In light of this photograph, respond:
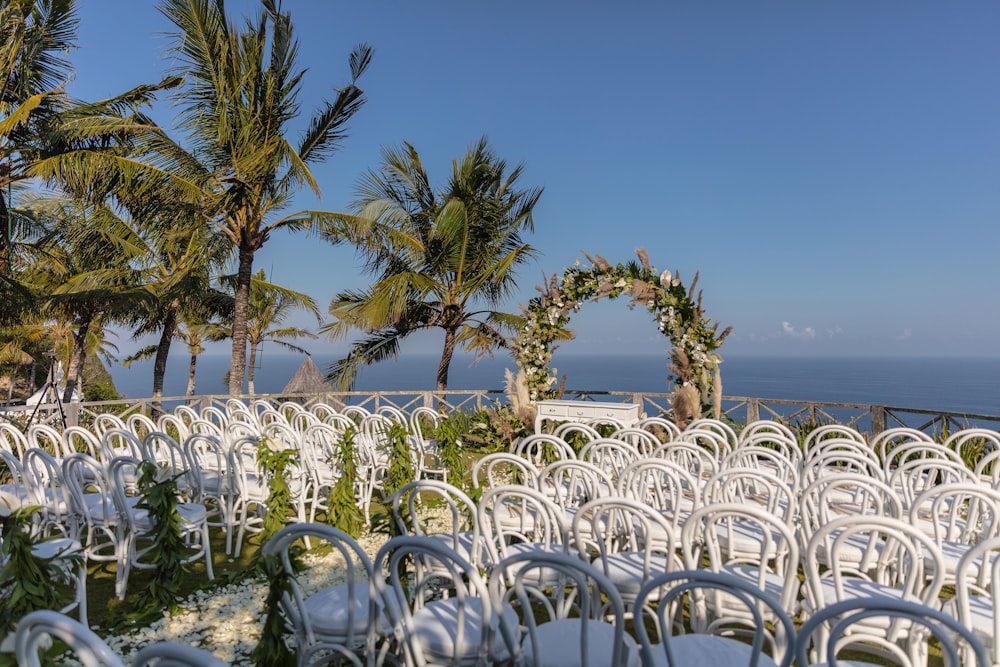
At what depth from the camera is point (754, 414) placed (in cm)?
953

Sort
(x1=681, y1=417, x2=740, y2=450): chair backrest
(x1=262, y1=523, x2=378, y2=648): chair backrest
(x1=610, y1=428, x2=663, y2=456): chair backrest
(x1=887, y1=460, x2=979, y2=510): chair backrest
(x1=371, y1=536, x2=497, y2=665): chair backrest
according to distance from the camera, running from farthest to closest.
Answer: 1. (x1=681, y1=417, x2=740, y2=450): chair backrest
2. (x1=610, y1=428, x2=663, y2=456): chair backrest
3. (x1=887, y1=460, x2=979, y2=510): chair backrest
4. (x1=262, y1=523, x2=378, y2=648): chair backrest
5. (x1=371, y1=536, x2=497, y2=665): chair backrest

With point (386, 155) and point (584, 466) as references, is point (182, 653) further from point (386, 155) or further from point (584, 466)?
point (386, 155)

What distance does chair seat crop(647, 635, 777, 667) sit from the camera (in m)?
2.08

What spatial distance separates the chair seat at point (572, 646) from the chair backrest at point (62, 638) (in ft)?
4.40

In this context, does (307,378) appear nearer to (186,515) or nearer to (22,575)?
(186,515)

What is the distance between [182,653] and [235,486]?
4.21 metres

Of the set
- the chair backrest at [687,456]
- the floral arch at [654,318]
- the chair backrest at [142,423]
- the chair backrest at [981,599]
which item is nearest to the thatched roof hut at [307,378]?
the chair backrest at [142,423]

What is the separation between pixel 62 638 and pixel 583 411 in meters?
7.74

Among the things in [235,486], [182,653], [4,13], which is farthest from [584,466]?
[4,13]

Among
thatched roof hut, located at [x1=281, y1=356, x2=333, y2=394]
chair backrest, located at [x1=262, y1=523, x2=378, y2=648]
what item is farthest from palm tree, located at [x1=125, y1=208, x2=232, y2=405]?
chair backrest, located at [x1=262, y1=523, x2=378, y2=648]

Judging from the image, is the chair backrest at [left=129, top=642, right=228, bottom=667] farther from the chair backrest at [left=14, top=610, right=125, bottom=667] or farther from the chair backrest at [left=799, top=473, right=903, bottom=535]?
the chair backrest at [left=799, top=473, right=903, bottom=535]

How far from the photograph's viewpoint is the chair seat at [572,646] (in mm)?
2076

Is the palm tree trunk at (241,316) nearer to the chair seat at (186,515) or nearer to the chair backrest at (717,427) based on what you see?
the chair seat at (186,515)

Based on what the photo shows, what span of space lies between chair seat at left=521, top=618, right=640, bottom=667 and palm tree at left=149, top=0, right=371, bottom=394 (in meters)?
8.83
